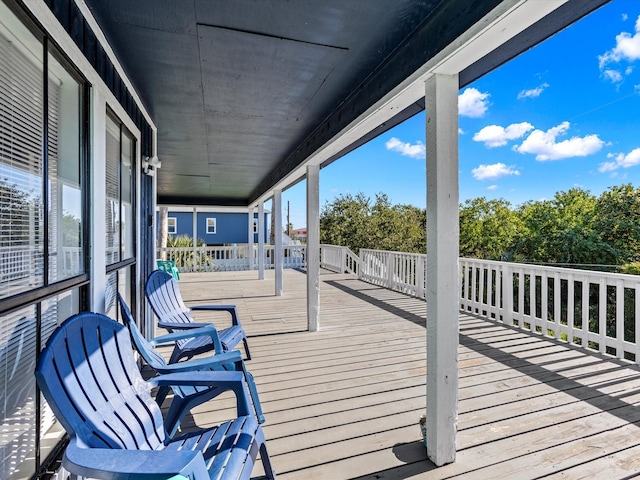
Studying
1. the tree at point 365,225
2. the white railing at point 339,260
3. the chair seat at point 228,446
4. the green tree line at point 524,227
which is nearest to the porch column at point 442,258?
the chair seat at point 228,446

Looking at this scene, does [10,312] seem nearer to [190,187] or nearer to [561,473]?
[561,473]

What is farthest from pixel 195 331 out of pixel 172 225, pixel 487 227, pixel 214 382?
pixel 487 227

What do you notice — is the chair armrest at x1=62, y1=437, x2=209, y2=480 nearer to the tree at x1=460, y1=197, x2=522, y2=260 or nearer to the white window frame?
the white window frame

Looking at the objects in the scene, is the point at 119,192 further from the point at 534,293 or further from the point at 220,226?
the point at 220,226

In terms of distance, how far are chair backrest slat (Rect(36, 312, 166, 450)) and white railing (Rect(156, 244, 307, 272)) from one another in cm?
984

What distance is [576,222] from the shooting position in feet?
53.5

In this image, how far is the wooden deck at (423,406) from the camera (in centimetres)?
192

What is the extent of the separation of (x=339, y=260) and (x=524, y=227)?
43.2 ft

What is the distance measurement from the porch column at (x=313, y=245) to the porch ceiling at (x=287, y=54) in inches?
31.4

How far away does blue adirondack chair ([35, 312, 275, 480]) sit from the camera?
1.04m

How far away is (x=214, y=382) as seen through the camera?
65.4 inches

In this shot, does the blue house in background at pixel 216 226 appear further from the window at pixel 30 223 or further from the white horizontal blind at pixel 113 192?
the window at pixel 30 223

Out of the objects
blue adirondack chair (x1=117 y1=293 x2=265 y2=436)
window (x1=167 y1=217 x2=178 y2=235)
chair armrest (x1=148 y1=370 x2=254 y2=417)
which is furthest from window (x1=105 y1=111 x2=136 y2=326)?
window (x1=167 y1=217 x2=178 y2=235)

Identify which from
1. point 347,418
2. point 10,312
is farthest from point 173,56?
point 347,418
